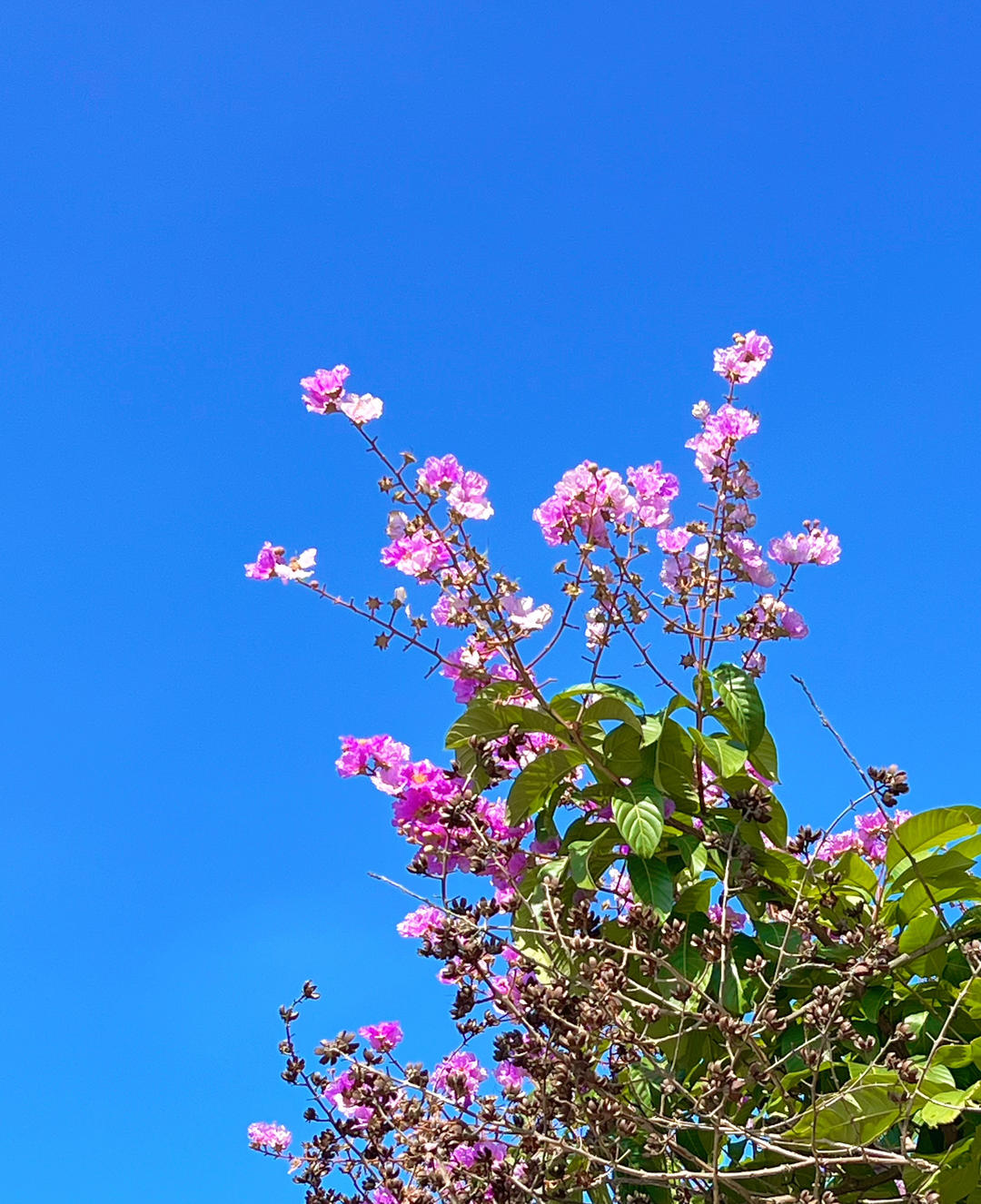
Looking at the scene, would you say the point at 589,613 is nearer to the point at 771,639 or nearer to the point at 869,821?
the point at 771,639

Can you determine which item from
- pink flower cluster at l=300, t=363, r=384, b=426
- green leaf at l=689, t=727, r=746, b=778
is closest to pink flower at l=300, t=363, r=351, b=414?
pink flower cluster at l=300, t=363, r=384, b=426

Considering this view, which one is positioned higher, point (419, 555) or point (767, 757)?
point (419, 555)

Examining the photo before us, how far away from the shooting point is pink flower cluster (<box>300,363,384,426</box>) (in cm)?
254

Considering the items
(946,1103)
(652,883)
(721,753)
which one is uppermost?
(721,753)

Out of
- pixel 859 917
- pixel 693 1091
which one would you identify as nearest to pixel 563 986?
pixel 693 1091

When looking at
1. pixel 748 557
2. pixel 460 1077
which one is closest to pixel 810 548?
pixel 748 557

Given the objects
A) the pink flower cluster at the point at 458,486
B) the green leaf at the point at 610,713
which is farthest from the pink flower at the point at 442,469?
the green leaf at the point at 610,713

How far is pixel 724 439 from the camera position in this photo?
2684mm

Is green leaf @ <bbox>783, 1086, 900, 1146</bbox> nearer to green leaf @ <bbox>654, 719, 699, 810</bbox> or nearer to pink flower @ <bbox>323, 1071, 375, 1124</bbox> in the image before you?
green leaf @ <bbox>654, 719, 699, 810</bbox>

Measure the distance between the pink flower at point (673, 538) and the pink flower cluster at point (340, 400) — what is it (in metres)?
0.71

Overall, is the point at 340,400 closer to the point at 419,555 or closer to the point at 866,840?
the point at 419,555

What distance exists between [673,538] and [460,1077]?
1.25 m

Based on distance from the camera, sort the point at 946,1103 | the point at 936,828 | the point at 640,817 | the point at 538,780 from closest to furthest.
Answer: the point at 946,1103 → the point at 640,817 → the point at 936,828 → the point at 538,780

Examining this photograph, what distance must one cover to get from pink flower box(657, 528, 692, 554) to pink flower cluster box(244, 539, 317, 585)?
2.62 feet
